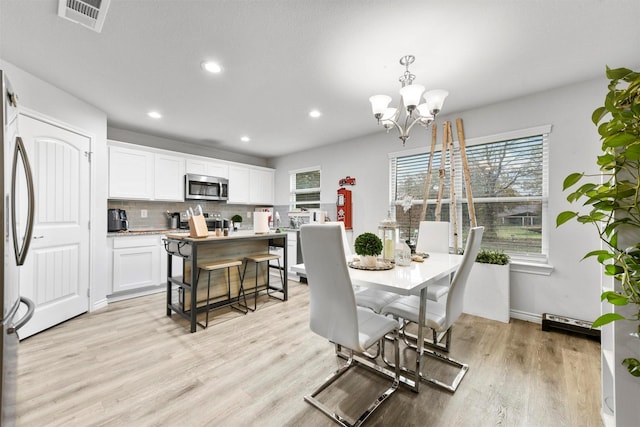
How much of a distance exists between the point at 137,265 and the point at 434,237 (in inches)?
155

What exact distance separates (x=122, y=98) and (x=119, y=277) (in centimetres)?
228

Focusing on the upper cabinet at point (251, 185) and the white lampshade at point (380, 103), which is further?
the upper cabinet at point (251, 185)

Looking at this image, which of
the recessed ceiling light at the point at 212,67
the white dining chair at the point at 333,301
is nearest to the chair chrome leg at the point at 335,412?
the white dining chair at the point at 333,301

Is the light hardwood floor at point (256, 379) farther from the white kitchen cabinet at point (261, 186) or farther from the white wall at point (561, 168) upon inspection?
the white kitchen cabinet at point (261, 186)

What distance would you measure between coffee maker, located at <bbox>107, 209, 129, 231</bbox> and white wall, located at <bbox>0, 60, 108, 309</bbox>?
0.32 m

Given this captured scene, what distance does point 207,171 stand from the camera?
473 centimetres

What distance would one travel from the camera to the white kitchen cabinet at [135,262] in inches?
138

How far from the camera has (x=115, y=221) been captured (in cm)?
366

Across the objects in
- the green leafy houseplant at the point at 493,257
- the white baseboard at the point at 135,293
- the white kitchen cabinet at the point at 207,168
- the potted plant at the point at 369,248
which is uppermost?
the white kitchen cabinet at the point at 207,168

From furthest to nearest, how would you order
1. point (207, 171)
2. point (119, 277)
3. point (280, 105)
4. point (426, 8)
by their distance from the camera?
point (207, 171), point (119, 277), point (280, 105), point (426, 8)

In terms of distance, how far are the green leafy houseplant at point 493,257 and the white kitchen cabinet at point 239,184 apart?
4202 millimetres

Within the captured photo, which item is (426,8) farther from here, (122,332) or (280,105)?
(122,332)

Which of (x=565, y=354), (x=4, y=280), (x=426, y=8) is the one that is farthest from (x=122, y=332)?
(x=565, y=354)

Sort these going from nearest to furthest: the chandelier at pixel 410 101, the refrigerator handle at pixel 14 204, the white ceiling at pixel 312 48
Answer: the refrigerator handle at pixel 14 204 < the white ceiling at pixel 312 48 < the chandelier at pixel 410 101
